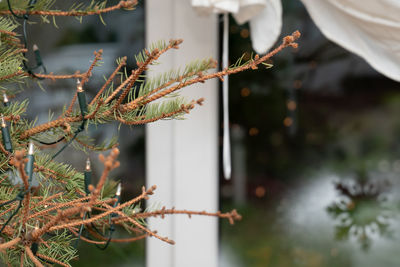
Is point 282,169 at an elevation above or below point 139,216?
above

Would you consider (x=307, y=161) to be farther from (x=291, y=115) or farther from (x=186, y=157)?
(x=186, y=157)

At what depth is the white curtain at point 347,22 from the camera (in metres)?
0.89

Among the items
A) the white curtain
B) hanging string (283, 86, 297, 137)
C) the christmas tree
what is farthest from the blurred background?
the christmas tree

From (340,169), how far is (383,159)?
0.14 meters

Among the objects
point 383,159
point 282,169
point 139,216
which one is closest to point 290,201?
point 282,169

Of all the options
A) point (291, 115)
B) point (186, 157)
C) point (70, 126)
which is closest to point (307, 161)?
point (291, 115)

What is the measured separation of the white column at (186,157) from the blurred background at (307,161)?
5 centimetres

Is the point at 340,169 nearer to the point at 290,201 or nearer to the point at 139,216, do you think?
the point at 290,201

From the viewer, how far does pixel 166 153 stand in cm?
121

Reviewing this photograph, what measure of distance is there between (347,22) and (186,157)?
614 millimetres

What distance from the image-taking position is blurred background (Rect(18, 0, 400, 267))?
1.22 meters

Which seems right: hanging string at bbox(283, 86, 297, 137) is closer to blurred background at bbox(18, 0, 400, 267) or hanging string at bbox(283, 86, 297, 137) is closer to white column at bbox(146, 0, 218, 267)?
blurred background at bbox(18, 0, 400, 267)

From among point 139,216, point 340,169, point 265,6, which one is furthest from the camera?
point 340,169

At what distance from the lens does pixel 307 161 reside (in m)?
1.24
